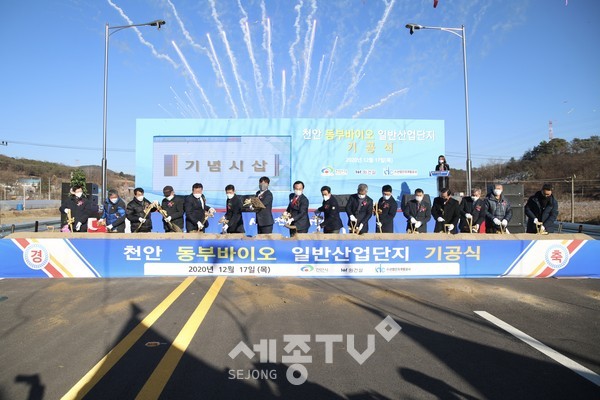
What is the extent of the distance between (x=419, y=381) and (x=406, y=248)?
3.94 m

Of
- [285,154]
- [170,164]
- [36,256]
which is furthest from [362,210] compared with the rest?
[170,164]

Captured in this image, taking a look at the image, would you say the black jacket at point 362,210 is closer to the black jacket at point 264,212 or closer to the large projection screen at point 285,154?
the black jacket at point 264,212

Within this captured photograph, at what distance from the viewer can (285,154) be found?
1636 centimetres

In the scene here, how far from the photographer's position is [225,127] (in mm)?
16156

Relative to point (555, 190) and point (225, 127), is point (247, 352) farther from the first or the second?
point (555, 190)

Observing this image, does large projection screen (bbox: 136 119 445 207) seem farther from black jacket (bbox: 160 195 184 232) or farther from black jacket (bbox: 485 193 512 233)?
black jacket (bbox: 160 195 184 232)

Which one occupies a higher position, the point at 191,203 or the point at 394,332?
the point at 191,203

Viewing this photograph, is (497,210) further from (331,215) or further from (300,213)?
(300,213)

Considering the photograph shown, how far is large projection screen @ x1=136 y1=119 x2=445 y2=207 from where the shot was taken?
16.1 meters

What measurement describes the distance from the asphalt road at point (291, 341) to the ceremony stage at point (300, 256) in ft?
1.68

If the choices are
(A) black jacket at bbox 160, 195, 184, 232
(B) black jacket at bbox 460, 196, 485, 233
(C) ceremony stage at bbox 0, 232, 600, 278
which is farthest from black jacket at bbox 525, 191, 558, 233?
(A) black jacket at bbox 160, 195, 184, 232

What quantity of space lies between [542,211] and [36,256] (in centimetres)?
1025

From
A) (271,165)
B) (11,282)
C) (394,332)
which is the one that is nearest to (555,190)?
(271,165)

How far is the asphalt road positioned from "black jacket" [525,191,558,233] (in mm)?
2284
